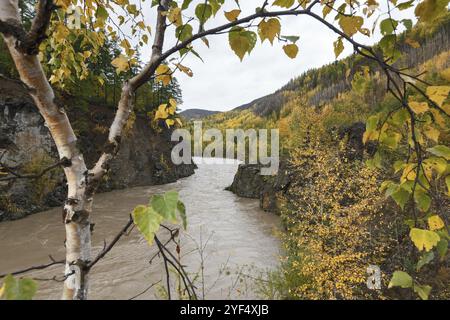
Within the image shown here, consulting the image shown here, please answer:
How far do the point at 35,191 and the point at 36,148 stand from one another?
2.22m

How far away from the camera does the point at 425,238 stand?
30.2 inches

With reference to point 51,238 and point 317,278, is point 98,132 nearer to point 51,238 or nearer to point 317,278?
point 51,238

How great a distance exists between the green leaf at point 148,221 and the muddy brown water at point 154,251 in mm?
3072

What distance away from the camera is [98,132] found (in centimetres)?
1800

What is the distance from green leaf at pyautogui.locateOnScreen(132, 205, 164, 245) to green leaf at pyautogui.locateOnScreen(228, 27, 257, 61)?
57 centimetres

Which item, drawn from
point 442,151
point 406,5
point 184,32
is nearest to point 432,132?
point 442,151

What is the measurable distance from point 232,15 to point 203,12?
0.32 feet

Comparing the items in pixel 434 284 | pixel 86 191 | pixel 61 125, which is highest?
pixel 61 125

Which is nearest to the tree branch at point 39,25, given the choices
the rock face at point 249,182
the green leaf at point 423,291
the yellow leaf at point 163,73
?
the yellow leaf at point 163,73

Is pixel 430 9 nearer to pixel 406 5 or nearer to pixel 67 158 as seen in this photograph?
pixel 406 5

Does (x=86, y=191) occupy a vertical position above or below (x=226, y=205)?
above
